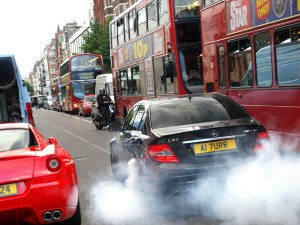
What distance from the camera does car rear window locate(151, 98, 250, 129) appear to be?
6301mm

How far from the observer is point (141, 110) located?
705 centimetres

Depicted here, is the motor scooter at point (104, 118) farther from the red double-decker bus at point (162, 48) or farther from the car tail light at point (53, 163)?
the car tail light at point (53, 163)

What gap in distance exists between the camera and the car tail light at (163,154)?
5.73 meters

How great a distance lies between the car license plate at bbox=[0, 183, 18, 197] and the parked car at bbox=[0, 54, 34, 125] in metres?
8.06

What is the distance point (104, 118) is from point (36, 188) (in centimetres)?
1753

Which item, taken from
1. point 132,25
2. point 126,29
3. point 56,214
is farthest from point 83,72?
point 56,214

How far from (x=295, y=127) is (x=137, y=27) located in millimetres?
10500

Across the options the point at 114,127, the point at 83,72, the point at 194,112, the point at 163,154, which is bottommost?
the point at 163,154

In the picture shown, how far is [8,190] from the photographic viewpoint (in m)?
4.86

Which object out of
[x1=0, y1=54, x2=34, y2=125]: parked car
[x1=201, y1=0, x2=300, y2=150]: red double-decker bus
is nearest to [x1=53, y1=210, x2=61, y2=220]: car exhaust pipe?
[x1=201, y1=0, x2=300, y2=150]: red double-decker bus

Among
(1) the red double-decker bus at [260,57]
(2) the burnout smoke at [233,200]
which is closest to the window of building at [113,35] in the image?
(1) the red double-decker bus at [260,57]

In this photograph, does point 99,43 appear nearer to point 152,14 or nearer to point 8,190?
point 152,14

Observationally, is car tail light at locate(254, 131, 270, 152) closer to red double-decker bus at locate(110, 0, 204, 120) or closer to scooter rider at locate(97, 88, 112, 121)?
red double-decker bus at locate(110, 0, 204, 120)

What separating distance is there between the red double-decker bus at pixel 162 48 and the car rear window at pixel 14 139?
892cm
